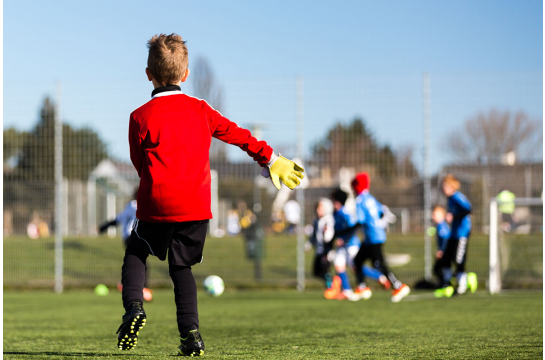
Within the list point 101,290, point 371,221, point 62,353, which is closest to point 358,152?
point 371,221

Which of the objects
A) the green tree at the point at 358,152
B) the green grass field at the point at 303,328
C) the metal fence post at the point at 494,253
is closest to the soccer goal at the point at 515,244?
the metal fence post at the point at 494,253

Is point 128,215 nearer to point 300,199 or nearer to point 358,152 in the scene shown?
point 300,199

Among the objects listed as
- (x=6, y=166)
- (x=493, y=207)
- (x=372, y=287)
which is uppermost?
(x=6, y=166)

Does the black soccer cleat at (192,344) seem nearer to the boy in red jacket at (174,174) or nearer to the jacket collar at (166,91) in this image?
the boy in red jacket at (174,174)

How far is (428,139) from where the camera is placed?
12.1 meters

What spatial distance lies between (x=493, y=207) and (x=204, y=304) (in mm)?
4983

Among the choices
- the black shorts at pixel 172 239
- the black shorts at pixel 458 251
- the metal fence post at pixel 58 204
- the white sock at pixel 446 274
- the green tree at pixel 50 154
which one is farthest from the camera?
the green tree at pixel 50 154

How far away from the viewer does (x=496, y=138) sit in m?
12.5

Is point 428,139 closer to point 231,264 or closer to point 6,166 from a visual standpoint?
point 231,264

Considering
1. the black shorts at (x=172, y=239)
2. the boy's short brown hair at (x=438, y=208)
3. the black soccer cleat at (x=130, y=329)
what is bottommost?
the black soccer cleat at (x=130, y=329)

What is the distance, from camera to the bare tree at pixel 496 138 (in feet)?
39.2

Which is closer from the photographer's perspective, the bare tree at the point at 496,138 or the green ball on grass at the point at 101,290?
the bare tree at the point at 496,138

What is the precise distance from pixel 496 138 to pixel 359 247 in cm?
348

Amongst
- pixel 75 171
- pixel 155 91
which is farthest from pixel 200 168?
pixel 75 171
